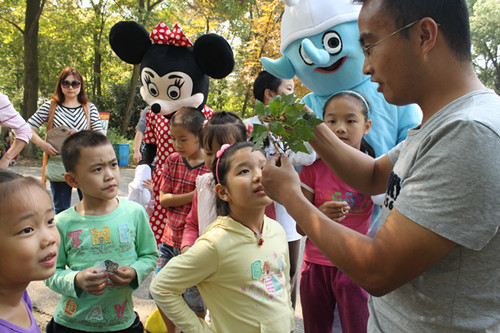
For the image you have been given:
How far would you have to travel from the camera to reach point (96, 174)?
7.02ft

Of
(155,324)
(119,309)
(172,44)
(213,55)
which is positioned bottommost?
(155,324)

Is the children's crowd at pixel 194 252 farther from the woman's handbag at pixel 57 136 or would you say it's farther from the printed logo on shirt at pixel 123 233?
the woman's handbag at pixel 57 136

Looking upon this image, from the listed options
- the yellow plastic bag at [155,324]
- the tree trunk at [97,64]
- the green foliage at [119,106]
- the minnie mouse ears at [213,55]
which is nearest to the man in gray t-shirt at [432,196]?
the yellow plastic bag at [155,324]

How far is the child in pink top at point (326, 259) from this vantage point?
7.19 feet

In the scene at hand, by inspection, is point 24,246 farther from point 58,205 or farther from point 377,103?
point 58,205

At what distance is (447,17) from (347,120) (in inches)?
48.9

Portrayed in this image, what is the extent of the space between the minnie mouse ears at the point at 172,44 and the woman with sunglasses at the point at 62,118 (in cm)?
117

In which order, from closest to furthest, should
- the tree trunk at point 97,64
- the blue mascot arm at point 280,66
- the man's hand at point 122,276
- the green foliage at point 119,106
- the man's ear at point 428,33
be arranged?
the man's ear at point 428,33, the man's hand at point 122,276, the blue mascot arm at point 280,66, the tree trunk at point 97,64, the green foliage at point 119,106

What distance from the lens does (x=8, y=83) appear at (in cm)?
2322

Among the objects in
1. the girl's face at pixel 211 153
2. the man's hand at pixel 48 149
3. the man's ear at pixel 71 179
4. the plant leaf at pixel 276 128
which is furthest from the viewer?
the man's hand at pixel 48 149

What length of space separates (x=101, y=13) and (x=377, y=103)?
1589 cm

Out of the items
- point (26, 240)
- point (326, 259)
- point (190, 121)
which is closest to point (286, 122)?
point (26, 240)

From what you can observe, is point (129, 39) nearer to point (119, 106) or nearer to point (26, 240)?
point (26, 240)

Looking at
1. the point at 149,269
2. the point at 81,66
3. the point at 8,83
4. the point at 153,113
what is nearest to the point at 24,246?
the point at 149,269
